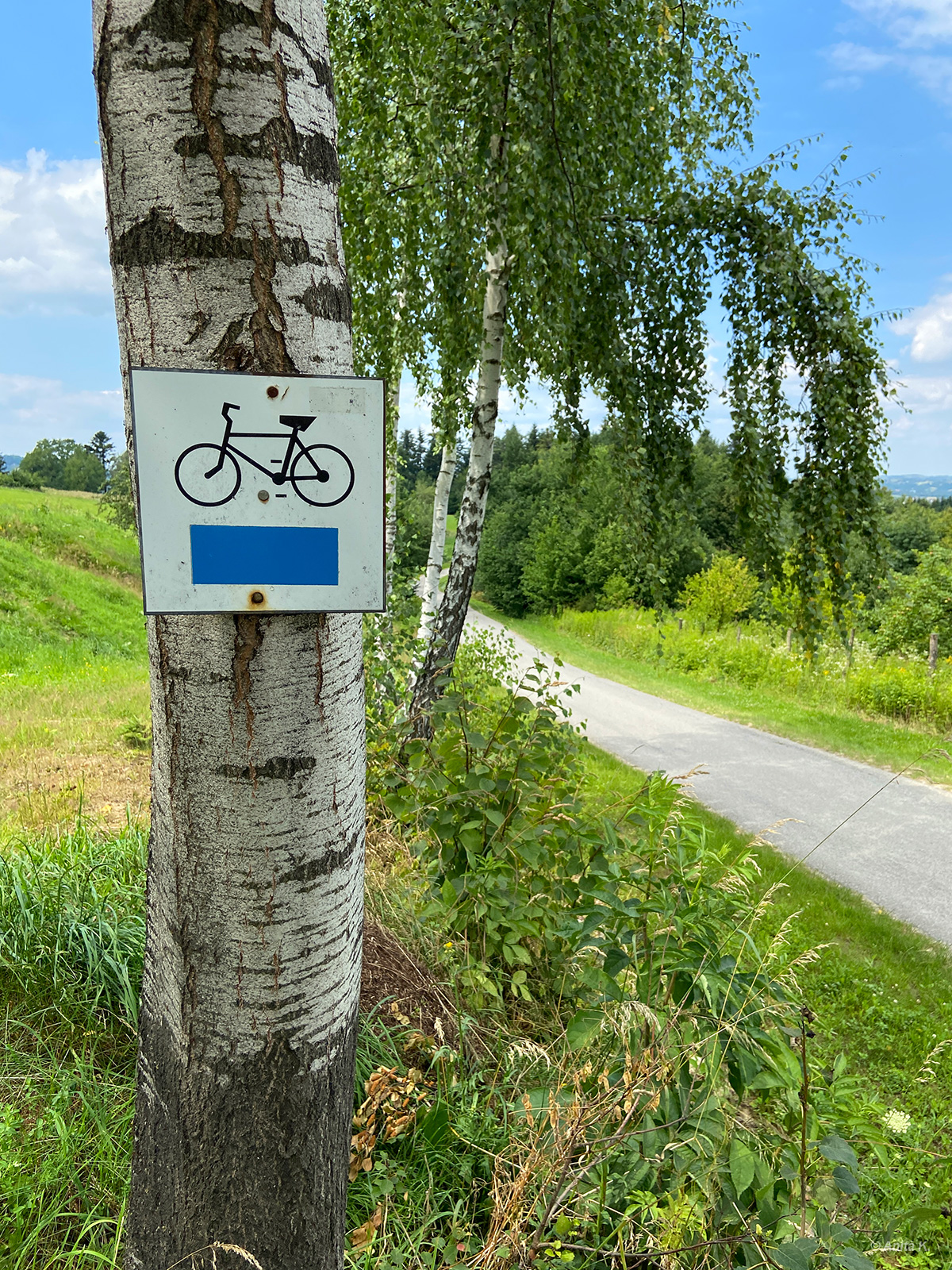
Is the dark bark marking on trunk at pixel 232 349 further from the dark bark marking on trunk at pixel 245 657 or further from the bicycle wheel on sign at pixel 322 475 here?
the dark bark marking on trunk at pixel 245 657

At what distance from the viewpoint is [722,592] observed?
2258 centimetres

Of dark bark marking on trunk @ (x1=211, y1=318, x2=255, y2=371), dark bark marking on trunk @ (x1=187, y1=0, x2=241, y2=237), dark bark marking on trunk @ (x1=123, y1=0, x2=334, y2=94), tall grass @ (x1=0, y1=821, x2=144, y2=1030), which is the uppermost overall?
dark bark marking on trunk @ (x1=123, y1=0, x2=334, y2=94)

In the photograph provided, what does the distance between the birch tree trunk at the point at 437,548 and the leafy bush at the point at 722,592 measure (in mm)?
17450

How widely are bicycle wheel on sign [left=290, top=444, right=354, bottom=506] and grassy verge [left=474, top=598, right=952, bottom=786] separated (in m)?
4.96

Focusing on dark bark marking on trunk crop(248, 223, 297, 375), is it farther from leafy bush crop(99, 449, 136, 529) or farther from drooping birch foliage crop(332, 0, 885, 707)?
leafy bush crop(99, 449, 136, 529)

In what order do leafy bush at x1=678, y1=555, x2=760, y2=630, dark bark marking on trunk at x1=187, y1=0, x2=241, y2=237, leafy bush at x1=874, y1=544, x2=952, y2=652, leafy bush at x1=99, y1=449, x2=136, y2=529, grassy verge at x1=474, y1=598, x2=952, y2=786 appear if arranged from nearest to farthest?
dark bark marking on trunk at x1=187, y1=0, x2=241, y2=237
grassy verge at x1=474, y1=598, x2=952, y2=786
leafy bush at x1=874, y1=544, x2=952, y2=652
leafy bush at x1=678, y1=555, x2=760, y2=630
leafy bush at x1=99, y1=449, x2=136, y2=529

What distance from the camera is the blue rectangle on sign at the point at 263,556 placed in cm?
100

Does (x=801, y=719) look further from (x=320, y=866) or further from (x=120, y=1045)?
(x=320, y=866)

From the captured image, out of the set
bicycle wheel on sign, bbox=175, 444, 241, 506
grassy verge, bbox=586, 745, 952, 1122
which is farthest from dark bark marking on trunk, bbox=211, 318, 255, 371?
grassy verge, bbox=586, 745, 952, 1122

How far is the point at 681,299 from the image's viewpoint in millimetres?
3824

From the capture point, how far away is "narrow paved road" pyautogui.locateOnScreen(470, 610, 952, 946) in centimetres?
519

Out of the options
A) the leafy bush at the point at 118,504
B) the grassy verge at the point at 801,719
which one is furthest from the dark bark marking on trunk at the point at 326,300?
the leafy bush at the point at 118,504

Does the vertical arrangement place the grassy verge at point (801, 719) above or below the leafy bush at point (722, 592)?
below

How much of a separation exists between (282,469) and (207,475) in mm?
98
